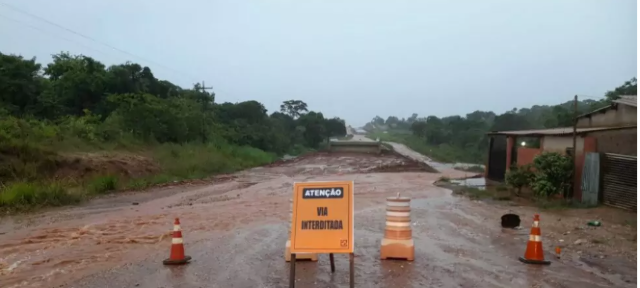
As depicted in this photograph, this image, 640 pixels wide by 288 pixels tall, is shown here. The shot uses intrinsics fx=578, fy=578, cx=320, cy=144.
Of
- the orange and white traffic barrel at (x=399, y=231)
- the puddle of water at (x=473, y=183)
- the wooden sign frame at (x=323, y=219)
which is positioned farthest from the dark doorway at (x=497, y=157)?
the wooden sign frame at (x=323, y=219)

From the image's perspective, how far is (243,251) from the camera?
32.2 feet

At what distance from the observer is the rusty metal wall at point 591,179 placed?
51.2 ft

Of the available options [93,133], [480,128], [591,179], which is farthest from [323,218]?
[480,128]

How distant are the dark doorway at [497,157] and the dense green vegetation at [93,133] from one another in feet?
49.4

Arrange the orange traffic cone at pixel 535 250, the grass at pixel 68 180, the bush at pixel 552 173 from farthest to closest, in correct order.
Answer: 1. the bush at pixel 552 173
2. the grass at pixel 68 180
3. the orange traffic cone at pixel 535 250

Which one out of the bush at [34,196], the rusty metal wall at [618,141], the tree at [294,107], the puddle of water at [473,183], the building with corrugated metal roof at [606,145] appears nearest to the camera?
the building with corrugated metal roof at [606,145]

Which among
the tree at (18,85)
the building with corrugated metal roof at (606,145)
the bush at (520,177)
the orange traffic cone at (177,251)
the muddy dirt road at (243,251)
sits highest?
the tree at (18,85)

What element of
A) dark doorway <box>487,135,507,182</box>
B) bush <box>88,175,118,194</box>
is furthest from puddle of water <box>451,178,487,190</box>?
bush <box>88,175,118,194</box>

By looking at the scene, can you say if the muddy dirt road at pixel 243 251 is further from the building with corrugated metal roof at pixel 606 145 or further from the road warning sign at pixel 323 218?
Result: the building with corrugated metal roof at pixel 606 145

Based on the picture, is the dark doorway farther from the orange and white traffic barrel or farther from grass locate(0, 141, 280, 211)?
the orange and white traffic barrel

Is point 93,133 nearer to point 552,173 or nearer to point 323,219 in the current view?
point 552,173

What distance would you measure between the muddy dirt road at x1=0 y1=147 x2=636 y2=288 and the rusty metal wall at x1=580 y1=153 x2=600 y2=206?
1.77 metres

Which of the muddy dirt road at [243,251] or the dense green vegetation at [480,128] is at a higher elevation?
the dense green vegetation at [480,128]

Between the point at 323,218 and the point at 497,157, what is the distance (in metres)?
21.5
